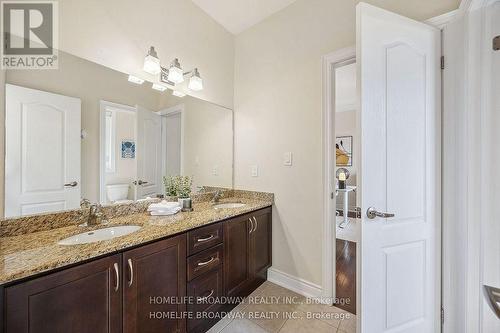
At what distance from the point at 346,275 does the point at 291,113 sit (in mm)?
1901

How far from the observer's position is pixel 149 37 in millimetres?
1775

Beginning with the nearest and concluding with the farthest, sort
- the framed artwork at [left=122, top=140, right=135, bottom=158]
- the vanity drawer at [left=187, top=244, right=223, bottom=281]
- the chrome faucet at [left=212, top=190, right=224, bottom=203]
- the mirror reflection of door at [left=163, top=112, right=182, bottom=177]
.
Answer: the vanity drawer at [left=187, top=244, right=223, bottom=281], the framed artwork at [left=122, top=140, right=135, bottom=158], the mirror reflection of door at [left=163, top=112, right=182, bottom=177], the chrome faucet at [left=212, top=190, right=224, bottom=203]

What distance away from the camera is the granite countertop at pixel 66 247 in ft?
2.74

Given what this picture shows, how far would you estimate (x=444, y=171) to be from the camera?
53.1 inches

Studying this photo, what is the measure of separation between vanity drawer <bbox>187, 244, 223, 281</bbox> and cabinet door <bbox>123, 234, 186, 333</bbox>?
6cm

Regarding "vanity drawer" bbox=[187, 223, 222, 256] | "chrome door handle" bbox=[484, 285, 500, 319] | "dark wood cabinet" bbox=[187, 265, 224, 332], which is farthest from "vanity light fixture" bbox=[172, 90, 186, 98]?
"chrome door handle" bbox=[484, 285, 500, 319]

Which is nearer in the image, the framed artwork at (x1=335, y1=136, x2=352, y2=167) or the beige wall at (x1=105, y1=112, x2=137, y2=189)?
the beige wall at (x1=105, y1=112, x2=137, y2=189)

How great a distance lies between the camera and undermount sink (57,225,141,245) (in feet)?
3.97

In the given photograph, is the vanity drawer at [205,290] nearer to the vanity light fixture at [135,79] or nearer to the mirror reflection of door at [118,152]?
the mirror reflection of door at [118,152]

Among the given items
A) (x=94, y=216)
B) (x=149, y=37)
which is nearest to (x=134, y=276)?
(x=94, y=216)

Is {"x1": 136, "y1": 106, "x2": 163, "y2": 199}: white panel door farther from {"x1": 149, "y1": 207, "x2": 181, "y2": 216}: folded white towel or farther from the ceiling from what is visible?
the ceiling

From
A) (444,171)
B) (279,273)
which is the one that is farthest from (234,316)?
(444,171)

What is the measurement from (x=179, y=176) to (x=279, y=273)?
1.46 meters

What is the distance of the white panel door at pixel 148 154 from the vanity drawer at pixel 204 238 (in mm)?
693
